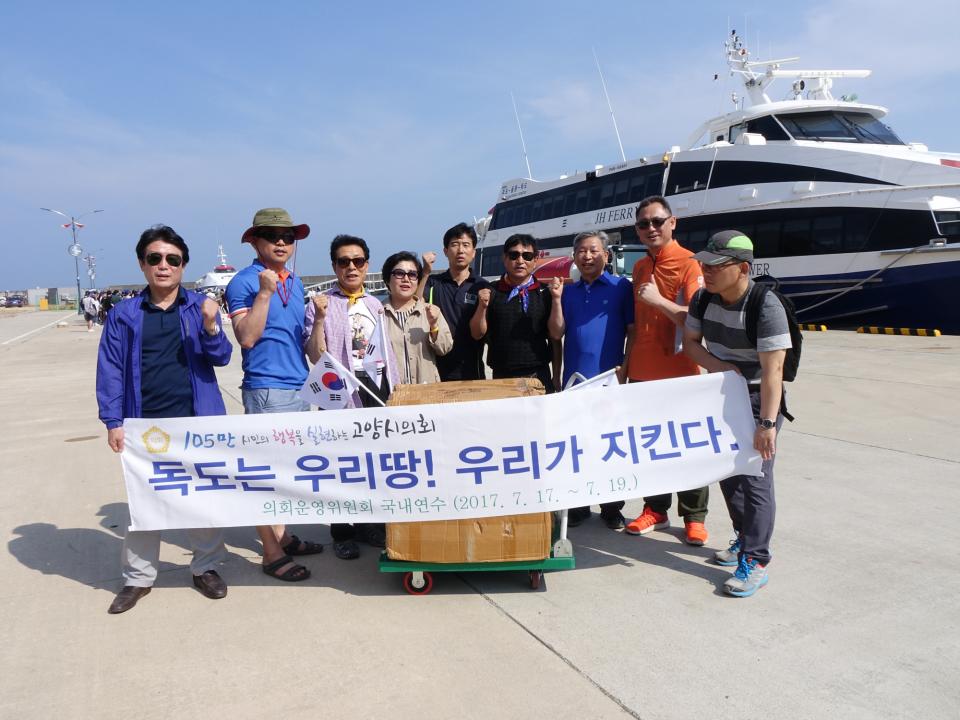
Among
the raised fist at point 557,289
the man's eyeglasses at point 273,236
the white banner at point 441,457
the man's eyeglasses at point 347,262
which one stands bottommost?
the white banner at point 441,457

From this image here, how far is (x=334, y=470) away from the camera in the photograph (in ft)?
11.2

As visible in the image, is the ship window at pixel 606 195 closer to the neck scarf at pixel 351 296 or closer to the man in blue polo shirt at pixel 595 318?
the man in blue polo shirt at pixel 595 318

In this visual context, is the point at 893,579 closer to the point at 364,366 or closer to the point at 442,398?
→ the point at 442,398

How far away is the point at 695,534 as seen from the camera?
401 cm

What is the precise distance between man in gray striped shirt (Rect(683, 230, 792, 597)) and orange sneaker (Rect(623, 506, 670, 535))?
24.6 inches

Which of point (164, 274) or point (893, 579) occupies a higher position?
point (164, 274)

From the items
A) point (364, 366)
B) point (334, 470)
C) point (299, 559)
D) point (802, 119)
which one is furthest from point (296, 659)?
point (802, 119)

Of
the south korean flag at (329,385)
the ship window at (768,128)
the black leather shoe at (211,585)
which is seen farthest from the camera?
the ship window at (768,128)

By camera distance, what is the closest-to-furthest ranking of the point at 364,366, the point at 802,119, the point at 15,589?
the point at 15,589, the point at 364,366, the point at 802,119

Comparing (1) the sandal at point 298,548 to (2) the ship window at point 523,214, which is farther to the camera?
(2) the ship window at point 523,214

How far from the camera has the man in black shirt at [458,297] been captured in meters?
4.36

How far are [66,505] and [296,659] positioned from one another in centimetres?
327

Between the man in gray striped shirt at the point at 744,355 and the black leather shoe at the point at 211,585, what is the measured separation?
2.54m

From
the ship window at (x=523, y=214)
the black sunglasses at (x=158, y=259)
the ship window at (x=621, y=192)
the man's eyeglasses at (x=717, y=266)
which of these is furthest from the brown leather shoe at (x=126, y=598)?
the ship window at (x=523, y=214)
